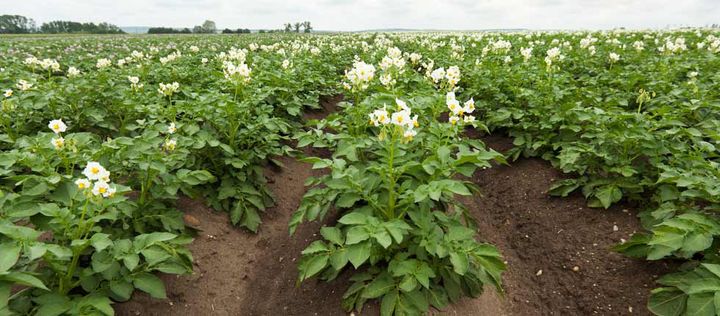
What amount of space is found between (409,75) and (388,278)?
4791 mm

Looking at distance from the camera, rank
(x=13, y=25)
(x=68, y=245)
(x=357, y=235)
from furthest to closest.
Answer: (x=13, y=25) < (x=68, y=245) < (x=357, y=235)

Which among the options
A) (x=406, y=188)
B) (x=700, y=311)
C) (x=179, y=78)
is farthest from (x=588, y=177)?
(x=179, y=78)

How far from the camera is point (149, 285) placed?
8.50 feet

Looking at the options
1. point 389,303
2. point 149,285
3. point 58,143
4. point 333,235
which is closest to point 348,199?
point 333,235

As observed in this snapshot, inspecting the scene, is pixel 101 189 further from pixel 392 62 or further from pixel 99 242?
pixel 392 62

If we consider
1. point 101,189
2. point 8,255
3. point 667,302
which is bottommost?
point 667,302

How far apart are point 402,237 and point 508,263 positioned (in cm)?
179

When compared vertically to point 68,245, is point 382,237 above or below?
above

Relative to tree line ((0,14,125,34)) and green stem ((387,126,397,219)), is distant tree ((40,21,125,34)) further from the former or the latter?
green stem ((387,126,397,219))

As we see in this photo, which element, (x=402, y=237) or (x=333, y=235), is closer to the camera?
(x=402, y=237)

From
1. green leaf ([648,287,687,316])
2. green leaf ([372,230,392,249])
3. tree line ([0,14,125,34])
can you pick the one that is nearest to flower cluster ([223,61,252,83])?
green leaf ([372,230,392,249])

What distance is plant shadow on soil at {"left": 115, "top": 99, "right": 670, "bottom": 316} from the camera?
3064mm

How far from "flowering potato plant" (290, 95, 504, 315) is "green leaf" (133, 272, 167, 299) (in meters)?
0.92

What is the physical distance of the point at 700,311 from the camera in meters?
2.24
